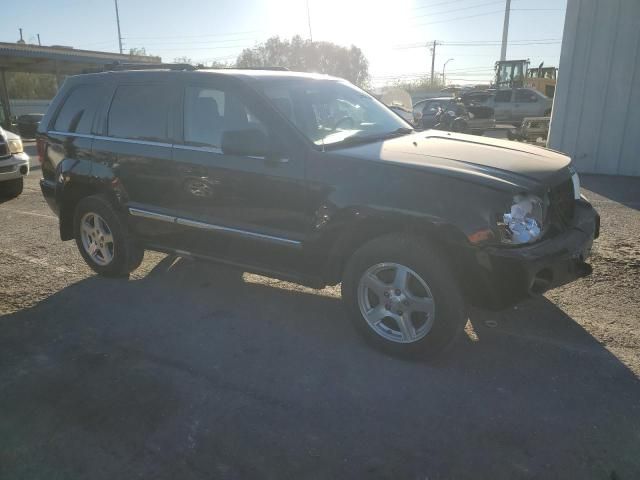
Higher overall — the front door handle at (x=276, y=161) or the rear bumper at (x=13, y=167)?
the front door handle at (x=276, y=161)

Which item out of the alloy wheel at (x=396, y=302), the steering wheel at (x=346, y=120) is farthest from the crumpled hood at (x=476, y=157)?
the alloy wheel at (x=396, y=302)

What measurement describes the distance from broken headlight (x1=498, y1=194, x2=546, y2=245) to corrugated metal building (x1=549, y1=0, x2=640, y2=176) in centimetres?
795

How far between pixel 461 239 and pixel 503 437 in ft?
3.53

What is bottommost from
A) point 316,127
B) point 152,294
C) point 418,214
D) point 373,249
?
point 152,294

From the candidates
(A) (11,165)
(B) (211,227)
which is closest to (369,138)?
(B) (211,227)

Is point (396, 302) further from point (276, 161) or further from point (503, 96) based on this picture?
point (503, 96)

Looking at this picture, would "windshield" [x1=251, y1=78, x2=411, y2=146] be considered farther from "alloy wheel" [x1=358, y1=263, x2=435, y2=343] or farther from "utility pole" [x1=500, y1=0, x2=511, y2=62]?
"utility pole" [x1=500, y1=0, x2=511, y2=62]

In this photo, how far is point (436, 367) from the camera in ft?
10.8

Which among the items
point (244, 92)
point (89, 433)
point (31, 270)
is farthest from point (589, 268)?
point (31, 270)

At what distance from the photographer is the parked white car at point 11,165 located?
8.49 m

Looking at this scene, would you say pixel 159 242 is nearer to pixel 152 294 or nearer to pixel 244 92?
pixel 152 294

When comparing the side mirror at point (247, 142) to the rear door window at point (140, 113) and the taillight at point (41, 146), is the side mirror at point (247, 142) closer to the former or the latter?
the rear door window at point (140, 113)

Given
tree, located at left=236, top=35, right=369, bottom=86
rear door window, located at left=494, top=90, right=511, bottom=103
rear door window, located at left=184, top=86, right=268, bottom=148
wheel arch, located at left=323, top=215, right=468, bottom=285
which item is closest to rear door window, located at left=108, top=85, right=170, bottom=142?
rear door window, located at left=184, top=86, right=268, bottom=148

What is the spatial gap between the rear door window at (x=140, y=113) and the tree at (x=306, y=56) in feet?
205
